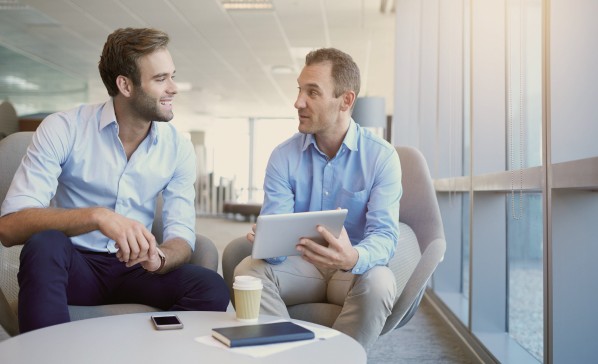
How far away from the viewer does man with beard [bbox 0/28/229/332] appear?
5.09 ft

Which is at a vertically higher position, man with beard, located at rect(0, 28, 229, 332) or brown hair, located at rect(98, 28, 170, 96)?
brown hair, located at rect(98, 28, 170, 96)

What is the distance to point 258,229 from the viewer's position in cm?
150

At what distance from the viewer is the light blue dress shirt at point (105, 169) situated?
5.91ft

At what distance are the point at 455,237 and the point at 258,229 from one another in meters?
2.54

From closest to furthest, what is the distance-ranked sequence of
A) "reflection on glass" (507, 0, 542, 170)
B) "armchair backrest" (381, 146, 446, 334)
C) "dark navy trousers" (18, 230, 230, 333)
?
"dark navy trousers" (18, 230, 230, 333) < "armchair backrest" (381, 146, 446, 334) < "reflection on glass" (507, 0, 542, 170)

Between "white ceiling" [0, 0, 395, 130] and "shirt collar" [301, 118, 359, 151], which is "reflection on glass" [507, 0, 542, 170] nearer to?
"shirt collar" [301, 118, 359, 151]

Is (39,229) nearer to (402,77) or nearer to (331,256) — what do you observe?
(331,256)

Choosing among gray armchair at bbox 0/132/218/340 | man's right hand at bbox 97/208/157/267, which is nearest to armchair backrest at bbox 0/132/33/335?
gray armchair at bbox 0/132/218/340

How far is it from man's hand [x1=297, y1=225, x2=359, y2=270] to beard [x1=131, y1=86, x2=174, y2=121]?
637 mm

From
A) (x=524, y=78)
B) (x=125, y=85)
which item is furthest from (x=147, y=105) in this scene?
(x=524, y=78)

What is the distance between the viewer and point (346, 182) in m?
1.99

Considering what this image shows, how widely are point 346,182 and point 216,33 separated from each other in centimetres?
589

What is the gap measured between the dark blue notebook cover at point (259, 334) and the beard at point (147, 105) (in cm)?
89

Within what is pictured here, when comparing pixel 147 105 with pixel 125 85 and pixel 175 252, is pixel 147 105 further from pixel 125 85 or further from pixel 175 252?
pixel 175 252
